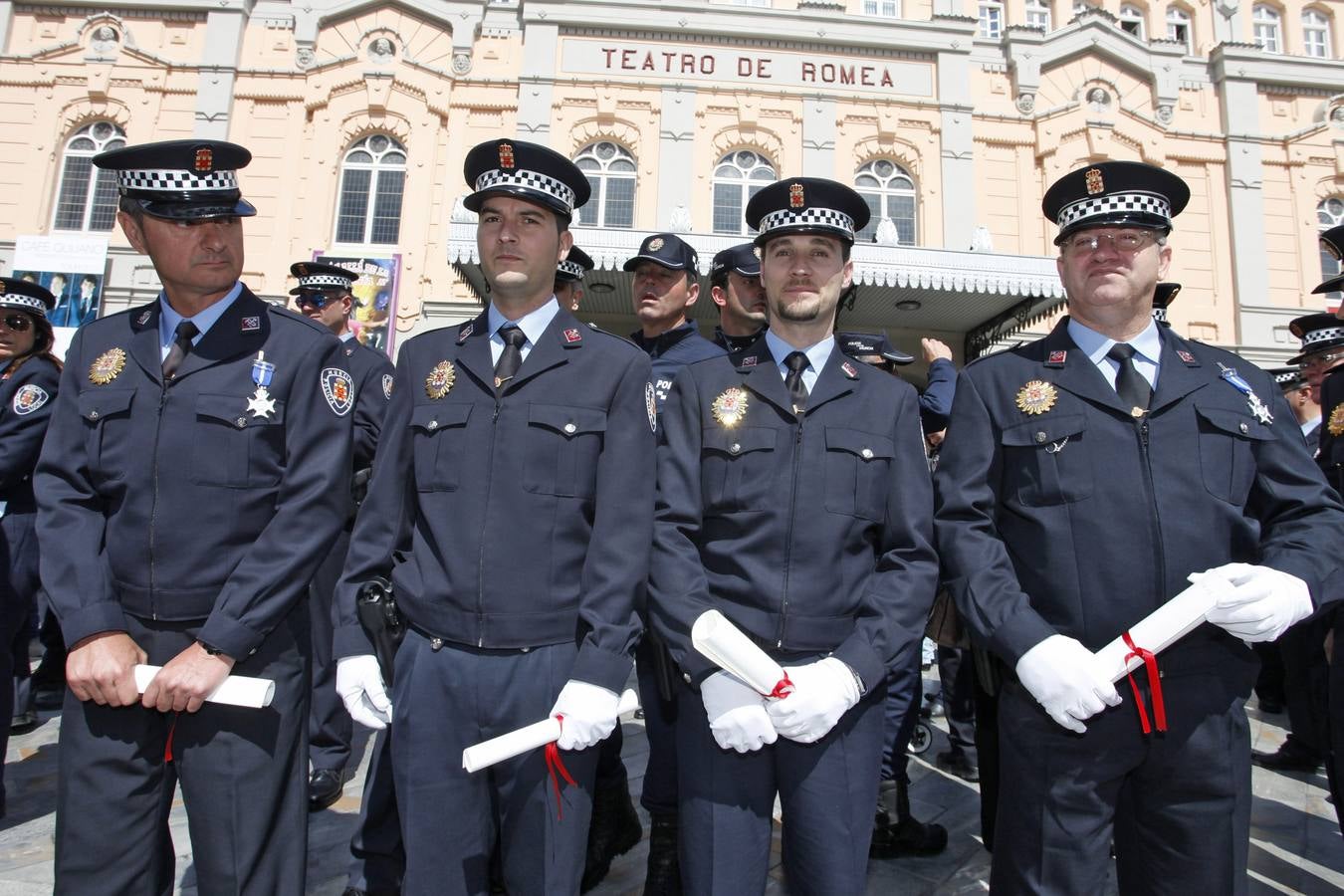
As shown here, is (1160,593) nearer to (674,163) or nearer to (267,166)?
(674,163)

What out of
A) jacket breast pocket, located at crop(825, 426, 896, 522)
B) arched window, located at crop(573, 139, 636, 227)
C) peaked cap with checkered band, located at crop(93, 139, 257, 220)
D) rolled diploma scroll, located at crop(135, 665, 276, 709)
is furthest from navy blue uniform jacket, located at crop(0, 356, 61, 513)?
arched window, located at crop(573, 139, 636, 227)

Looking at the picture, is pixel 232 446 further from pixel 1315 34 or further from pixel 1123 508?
pixel 1315 34

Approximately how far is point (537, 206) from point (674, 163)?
506 inches

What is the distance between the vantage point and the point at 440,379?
2.37 m

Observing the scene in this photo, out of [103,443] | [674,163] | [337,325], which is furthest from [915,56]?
[103,443]

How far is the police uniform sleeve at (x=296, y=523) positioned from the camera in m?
2.15

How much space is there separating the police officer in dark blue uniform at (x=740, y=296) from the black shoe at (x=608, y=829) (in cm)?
218

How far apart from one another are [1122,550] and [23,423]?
193 inches

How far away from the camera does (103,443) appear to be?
229 centimetres

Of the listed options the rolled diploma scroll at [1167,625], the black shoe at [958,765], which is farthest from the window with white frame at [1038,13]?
the rolled diploma scroll at [1167,625]

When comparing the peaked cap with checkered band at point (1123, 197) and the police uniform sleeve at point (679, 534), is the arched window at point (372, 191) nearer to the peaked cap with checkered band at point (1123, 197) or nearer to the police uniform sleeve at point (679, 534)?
the police uniform sleeve at point (679, 534)

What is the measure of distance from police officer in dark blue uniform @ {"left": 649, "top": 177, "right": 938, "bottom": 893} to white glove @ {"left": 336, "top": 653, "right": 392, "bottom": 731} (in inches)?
32.7

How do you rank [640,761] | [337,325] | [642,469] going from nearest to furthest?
[642,469]
[640,761]
[337,325]

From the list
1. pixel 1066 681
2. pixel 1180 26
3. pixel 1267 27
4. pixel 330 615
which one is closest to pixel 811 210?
pixel 1066 681
